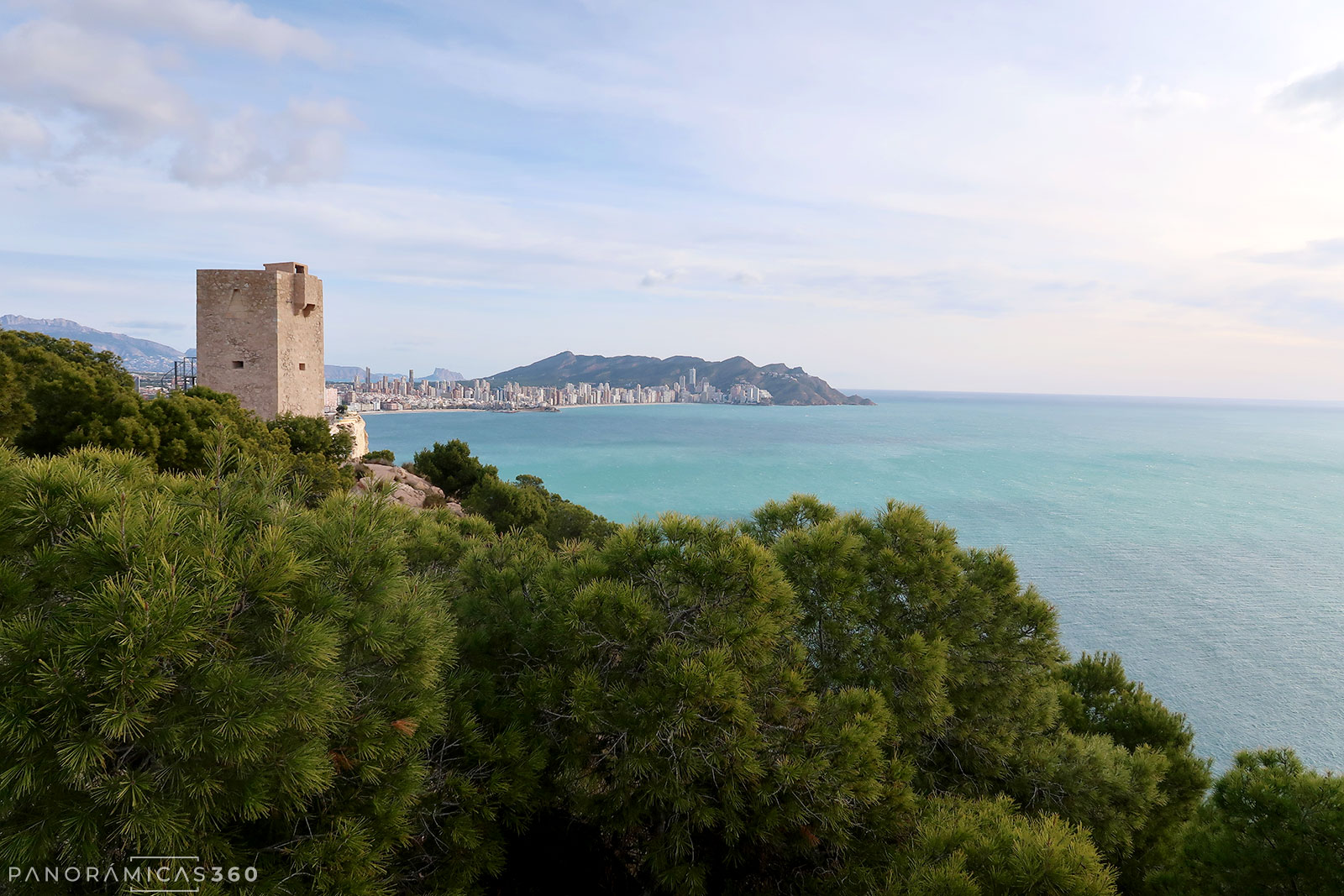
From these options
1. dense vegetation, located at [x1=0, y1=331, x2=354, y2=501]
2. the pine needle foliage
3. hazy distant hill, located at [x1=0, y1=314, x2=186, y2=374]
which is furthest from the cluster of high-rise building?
the pine needle foliage

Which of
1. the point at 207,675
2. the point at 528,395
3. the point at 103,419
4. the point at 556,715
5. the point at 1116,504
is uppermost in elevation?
the point at 528,395

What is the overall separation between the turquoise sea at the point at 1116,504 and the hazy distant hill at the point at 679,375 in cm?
5052

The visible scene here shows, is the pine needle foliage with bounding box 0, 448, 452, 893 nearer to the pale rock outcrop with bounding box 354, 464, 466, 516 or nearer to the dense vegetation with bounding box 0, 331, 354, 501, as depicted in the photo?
the dense vegetation with bounding box 0, 331, 354, 501

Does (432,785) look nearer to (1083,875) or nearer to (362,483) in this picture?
(1083,875)

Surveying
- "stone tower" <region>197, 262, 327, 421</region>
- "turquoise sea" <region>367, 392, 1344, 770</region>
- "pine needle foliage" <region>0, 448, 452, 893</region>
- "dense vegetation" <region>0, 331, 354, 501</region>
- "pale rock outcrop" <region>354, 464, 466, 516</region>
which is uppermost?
"stone tower" <region>197, 262, 327, 421</region>

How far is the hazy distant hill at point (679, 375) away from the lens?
6432 inches

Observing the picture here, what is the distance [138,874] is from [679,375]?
17209 centimetres

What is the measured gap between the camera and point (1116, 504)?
50.6m

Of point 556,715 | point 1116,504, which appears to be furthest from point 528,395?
point 556,715

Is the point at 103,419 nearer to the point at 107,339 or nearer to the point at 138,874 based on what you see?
the point at 138,874

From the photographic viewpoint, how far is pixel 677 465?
64312 mm

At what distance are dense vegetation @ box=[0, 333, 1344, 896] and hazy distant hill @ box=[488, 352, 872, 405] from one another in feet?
503

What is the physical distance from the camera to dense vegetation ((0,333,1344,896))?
260 cm

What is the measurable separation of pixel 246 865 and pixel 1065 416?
17238cm
